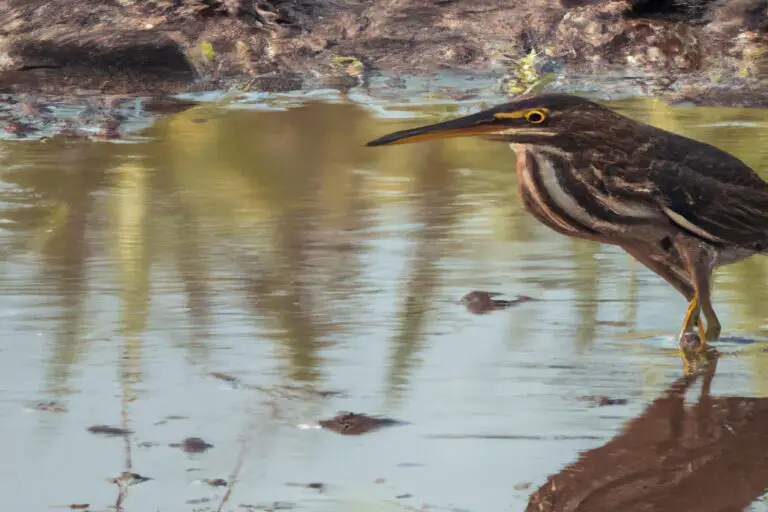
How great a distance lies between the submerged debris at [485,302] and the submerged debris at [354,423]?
48.6 inches

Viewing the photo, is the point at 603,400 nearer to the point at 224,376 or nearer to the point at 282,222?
the point at 224,376

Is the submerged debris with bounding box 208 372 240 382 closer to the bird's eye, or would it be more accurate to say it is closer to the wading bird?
the wading bird

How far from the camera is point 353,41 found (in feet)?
41.3

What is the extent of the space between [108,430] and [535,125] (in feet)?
5.84

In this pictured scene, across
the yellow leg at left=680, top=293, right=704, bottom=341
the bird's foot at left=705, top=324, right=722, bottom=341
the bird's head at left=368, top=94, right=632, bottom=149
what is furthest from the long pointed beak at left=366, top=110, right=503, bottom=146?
the bird's foot at left=705, top=324, right=722, bottom=341

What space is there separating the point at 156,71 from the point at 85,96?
67 cm

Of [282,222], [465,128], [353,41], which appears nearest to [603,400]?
[465,128]

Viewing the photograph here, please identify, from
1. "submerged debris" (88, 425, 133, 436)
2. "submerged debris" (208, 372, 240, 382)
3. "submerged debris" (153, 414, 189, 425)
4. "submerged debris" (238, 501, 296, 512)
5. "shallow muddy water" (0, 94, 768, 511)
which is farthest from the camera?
"submerged debris" (208, 372, 240, 382)

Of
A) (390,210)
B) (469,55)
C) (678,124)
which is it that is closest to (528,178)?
(390,210)

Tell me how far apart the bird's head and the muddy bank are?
6430 mm

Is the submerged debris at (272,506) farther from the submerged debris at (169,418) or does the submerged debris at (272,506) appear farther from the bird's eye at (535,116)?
the bird's eye at (535,116)

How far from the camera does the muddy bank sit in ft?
38.2

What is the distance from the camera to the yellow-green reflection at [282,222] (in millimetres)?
5184

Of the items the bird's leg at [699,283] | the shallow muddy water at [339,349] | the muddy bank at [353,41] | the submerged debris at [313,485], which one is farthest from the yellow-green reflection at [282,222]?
the muddy bank at [353,41]
